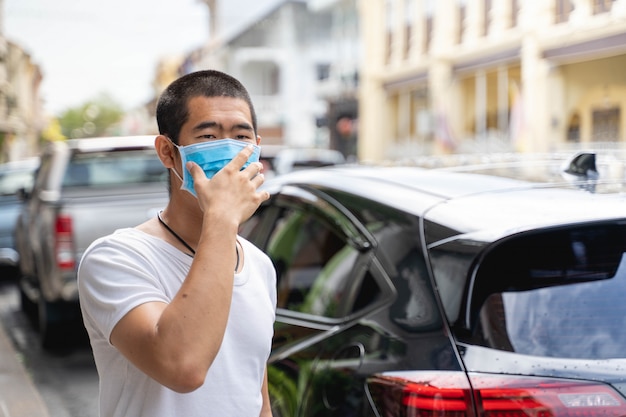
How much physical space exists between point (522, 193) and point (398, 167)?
38.8 inches

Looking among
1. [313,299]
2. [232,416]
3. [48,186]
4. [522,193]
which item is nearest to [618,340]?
[522,193]

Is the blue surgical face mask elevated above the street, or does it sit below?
above

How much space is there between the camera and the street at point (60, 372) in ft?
18.2

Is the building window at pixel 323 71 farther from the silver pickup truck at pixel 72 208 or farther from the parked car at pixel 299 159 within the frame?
the silver pickup truck at pixel 72 208

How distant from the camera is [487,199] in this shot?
2.57m

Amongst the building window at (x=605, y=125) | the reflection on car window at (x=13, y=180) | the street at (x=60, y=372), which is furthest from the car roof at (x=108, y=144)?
the building window at (x=605, y=125)

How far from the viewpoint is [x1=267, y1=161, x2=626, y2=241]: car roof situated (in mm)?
2309

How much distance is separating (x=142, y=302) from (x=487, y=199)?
1306 millimetres

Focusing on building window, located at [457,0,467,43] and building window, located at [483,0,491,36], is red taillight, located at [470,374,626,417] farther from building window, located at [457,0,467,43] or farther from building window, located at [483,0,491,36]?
building window, located at [457,0,467,43]

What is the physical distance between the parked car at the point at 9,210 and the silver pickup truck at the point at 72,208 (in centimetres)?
254

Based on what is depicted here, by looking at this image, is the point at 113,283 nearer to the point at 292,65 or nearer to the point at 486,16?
the point at 486,16

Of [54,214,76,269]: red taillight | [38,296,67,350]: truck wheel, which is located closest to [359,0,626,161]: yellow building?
[54,214,76,269]: red taillight

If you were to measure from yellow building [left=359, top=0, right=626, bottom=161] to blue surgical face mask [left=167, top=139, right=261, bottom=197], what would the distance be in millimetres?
8985

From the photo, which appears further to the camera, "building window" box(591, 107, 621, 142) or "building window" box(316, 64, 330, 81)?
"building window" box(316, 64, 330, 81)
